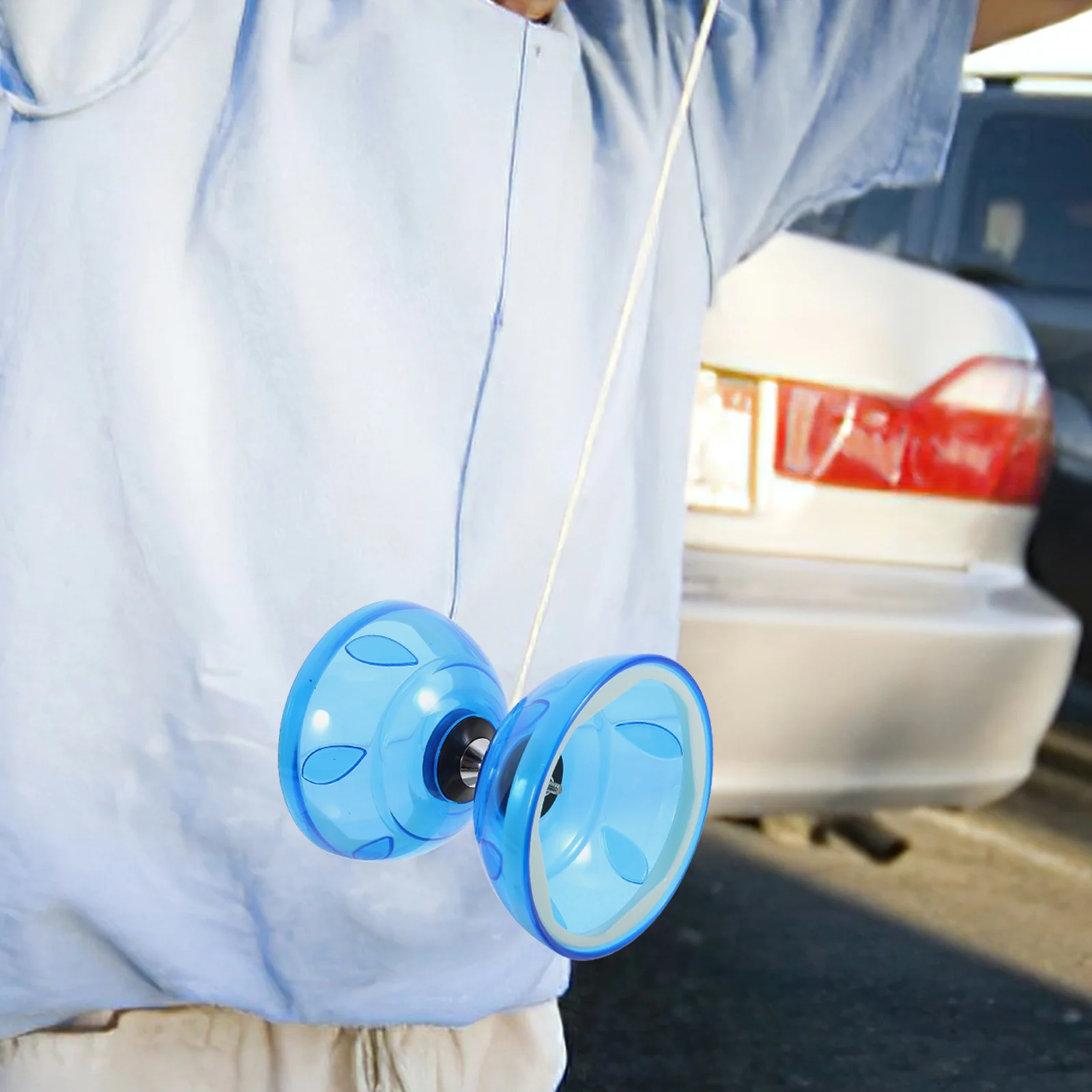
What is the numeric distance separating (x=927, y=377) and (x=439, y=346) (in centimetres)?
132

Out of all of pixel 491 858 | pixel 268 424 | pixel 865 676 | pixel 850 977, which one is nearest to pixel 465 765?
pixel 491 858

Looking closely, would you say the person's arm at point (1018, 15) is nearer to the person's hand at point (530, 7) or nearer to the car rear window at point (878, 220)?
the person's hand at point (530, 7)

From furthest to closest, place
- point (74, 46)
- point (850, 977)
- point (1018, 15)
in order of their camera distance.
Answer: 1. point (850, 977)
2. point (1018, 15)
3. point (74, 46)

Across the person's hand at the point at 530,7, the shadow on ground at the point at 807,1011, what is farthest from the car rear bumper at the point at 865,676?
the person's hand at the point at 530,7

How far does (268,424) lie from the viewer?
1105mm

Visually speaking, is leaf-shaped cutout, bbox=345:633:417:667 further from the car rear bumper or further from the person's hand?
the car rear bumper

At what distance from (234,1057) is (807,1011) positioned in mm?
1424

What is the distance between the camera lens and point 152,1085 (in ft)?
4.13

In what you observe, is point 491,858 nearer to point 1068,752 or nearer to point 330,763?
point 330,763

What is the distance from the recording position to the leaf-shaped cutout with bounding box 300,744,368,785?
0.98 meters

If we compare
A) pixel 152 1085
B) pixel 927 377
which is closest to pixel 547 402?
pixel 152 1085

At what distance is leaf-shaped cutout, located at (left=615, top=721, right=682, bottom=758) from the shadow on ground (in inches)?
54.0

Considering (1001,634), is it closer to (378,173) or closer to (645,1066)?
(645,1066)

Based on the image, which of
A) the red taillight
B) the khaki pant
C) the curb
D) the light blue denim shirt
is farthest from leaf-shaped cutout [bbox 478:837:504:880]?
the curb
